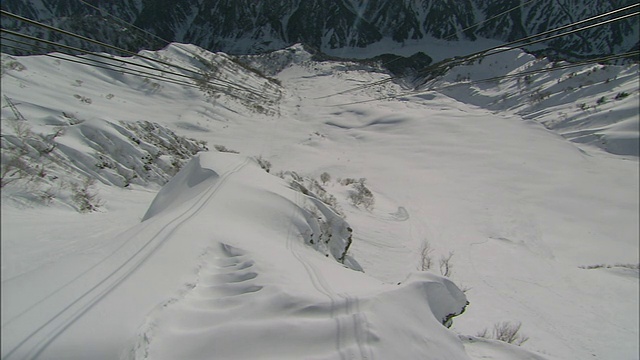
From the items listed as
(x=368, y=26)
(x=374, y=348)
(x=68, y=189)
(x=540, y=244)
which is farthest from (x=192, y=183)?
(x=368, y=26)

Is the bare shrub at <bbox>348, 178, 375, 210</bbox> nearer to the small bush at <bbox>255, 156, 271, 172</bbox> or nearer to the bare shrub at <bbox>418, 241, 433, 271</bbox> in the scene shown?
the bare shrub at <bbox>418, 241, 433, 271</bbox>

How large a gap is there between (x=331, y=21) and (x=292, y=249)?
367 feet

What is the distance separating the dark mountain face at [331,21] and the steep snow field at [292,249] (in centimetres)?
9404

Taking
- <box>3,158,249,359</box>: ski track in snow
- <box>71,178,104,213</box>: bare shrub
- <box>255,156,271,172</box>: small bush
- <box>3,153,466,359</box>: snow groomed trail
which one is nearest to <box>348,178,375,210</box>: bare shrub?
<box>255,156,271,172</box>: small bush

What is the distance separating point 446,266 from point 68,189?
9345 millimetres

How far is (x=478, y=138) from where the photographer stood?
19906 mm

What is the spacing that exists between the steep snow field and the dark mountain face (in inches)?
3702

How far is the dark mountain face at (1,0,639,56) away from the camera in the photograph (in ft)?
317

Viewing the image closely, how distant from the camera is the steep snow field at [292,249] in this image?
6.92 ft

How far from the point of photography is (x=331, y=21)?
103m

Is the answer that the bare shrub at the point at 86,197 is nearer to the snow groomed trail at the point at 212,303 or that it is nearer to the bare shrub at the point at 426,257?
the snow groomed trail at the point at 212,303

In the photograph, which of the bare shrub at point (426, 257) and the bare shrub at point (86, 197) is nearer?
the bare shrub at point (86, 197)

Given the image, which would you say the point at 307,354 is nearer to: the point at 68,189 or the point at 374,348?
the point at 374,348

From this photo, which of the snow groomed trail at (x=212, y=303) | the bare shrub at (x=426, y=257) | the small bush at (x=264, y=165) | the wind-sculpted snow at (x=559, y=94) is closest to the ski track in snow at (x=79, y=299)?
the snow groomed trail at (x=212, y=303)
